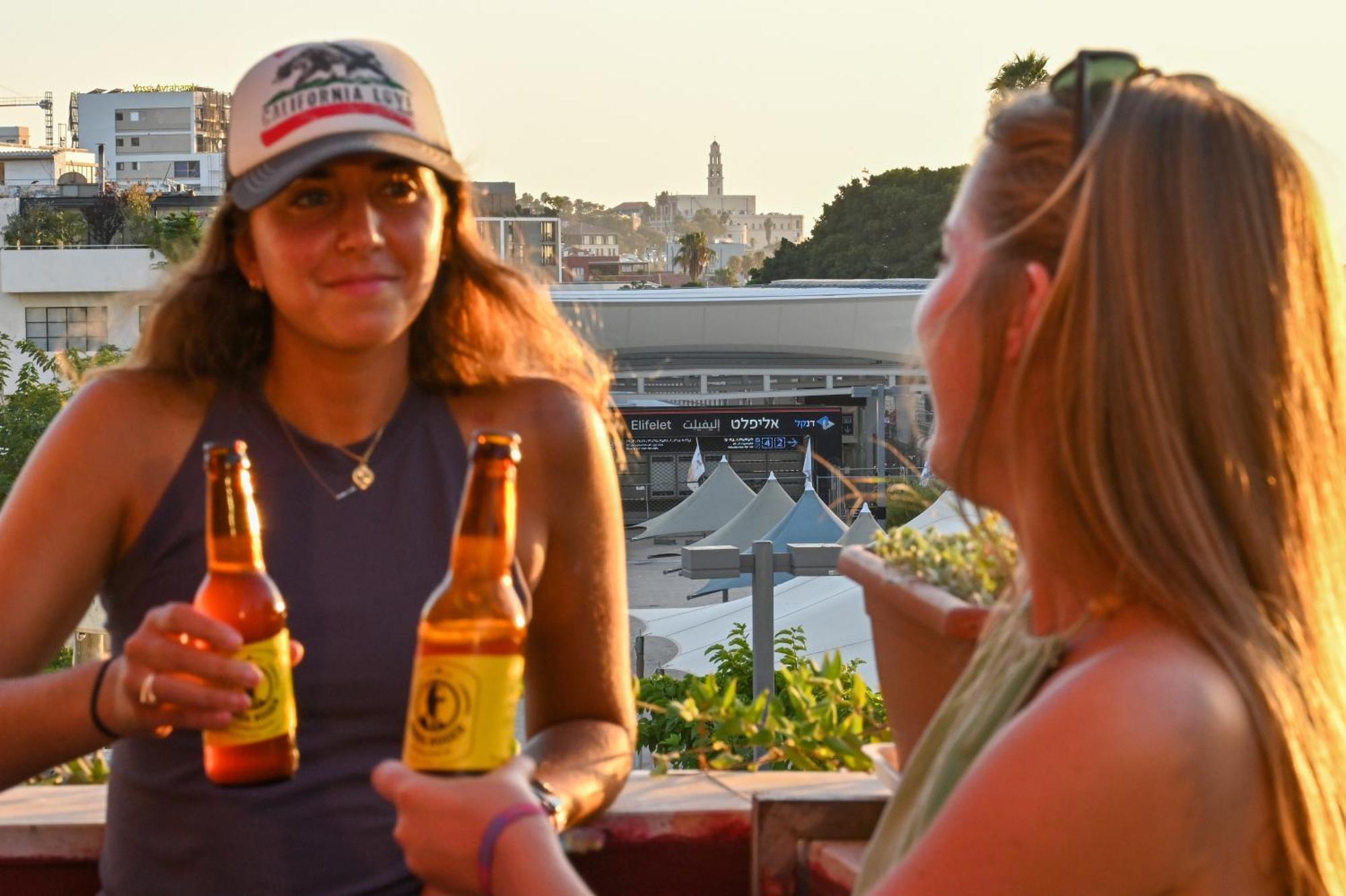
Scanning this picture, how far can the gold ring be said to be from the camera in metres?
1.67

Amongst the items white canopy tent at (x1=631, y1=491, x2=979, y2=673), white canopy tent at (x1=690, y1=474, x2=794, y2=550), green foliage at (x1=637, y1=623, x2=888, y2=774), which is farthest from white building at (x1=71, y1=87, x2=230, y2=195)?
green foliage at (x1=637, y1=623, x2=888, y2=774)

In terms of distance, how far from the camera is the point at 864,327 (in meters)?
52.7

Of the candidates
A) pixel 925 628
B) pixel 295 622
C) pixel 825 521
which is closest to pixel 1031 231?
pixel 925 628

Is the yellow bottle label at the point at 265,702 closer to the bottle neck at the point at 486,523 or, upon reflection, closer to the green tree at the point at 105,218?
the bottle neck at the point at 486,523

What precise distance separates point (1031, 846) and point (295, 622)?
1.11 metres

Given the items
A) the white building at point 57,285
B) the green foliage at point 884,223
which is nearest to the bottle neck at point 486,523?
the white building at point 57,285

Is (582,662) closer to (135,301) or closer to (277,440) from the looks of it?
(277,440)

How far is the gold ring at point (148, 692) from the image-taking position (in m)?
1.67

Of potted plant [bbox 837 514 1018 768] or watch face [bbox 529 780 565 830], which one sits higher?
potted plant [bbox 837 514 1018 768]

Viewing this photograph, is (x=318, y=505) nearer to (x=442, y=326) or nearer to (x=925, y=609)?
(x=442, y=326)

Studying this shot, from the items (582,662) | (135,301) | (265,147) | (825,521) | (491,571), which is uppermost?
(265,147)

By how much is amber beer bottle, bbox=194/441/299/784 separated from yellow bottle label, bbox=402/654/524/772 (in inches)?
11.2

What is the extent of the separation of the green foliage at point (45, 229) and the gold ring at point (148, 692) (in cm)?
5188

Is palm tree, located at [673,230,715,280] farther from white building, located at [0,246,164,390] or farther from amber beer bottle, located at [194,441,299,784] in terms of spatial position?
amber beer bottle, located at [194,441,299,784]
